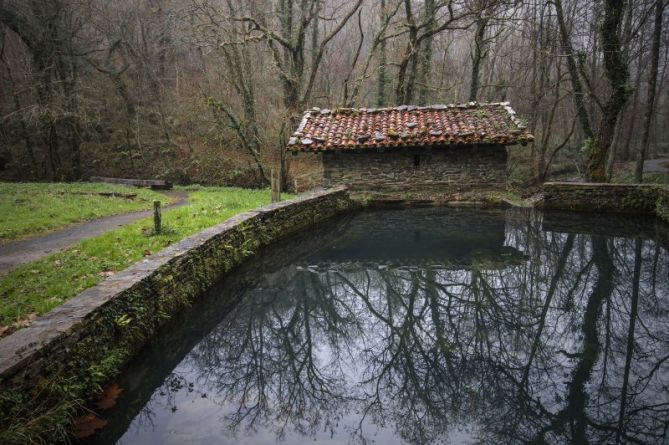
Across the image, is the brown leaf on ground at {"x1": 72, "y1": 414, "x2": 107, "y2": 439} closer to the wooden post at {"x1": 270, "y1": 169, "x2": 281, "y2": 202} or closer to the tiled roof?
the wooden post at {"x1": 270, "y1": 169, "x2": 281, "y2": 202}

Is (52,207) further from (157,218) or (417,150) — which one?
(417,150)

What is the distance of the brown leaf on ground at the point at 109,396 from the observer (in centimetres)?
395

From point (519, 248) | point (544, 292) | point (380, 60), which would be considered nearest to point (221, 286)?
point (544, 292)

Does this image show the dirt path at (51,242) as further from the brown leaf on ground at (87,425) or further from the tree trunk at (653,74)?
the tree trunk at (653,74)

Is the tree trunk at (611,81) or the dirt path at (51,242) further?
the tree trunk at (611,81)

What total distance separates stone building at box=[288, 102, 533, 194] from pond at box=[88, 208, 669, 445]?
5.42m

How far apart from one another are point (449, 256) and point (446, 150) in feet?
21.2

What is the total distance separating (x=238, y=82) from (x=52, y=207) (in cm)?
1083

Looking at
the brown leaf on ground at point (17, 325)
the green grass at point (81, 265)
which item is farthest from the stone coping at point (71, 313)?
the green grass at point (81, 265)

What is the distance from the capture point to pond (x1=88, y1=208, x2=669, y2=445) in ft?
12.6

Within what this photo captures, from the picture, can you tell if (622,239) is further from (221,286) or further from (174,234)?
(174,234)

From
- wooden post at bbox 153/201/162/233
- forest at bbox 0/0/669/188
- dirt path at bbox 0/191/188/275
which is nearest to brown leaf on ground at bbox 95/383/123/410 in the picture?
dirt path at bbox 0/191/188/275

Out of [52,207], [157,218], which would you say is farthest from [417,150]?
[52,207]

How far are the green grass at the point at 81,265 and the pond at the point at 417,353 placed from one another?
151cm
